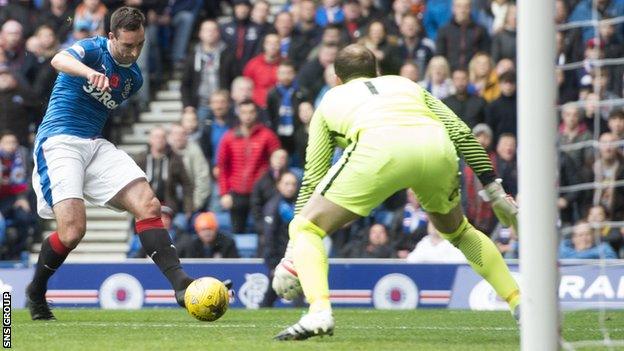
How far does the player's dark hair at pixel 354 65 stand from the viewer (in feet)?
→ 30.3

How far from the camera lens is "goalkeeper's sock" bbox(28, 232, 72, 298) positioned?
11000 millimetres

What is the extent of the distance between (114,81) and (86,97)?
0.28 meters

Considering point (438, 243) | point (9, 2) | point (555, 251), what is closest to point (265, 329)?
point (555, 251)

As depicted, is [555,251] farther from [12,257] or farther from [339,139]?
[12,257]

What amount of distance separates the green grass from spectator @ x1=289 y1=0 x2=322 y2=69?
233 inches

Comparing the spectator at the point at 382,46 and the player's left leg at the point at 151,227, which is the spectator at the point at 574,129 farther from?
the player's left leg at the point at 151,227

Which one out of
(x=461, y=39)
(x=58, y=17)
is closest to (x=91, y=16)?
(x=58, y=17)

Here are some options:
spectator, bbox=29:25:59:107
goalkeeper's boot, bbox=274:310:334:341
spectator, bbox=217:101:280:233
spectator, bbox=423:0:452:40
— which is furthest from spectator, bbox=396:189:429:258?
goalkeeper's boot, bbox=274:310:334:341

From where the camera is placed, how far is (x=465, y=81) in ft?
55.2

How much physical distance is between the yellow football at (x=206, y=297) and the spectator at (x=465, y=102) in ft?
23.4

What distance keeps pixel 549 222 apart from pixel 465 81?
32.8 feet

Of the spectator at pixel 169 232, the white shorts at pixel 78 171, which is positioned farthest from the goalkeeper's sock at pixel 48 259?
the spectator at pixel 169 232

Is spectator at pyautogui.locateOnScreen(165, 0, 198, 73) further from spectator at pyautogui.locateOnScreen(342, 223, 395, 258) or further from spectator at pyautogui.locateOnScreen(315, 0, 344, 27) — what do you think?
spectator at pyautogui.locateOnScreen(342, 223, 395, 258)

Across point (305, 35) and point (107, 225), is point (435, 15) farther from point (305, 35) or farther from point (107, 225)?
point (107, 225)
